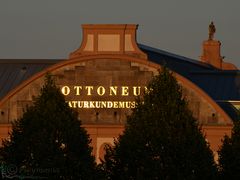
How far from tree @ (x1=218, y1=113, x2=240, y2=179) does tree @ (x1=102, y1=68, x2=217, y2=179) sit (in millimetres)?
3197

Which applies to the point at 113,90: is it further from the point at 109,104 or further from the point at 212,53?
the point at 212,53

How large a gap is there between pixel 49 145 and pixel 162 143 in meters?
6.31

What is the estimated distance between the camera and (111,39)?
146 meters

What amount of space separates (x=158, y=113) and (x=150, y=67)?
29206mm

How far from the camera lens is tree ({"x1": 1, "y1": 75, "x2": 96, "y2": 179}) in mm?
115250

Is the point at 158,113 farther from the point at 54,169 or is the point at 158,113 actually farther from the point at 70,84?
the point at 70,84

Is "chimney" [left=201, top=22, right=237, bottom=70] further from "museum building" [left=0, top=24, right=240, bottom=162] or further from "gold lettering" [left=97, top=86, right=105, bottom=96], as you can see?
"gold lettering" [left=97, top=86, right=105, bottom=96]

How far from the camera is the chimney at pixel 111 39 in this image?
145m

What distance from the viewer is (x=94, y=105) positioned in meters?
146

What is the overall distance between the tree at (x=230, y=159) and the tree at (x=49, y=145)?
26.6ft

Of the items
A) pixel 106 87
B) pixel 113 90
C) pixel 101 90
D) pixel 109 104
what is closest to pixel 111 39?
pixel 106 87

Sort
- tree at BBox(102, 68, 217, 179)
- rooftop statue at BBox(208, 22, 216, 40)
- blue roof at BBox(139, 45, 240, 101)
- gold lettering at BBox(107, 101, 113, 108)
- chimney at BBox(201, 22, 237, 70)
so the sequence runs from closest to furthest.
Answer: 1. tree at BBox(102, 68, 217, 179)
2. gold lettering at BBox(107, 101, 113, 108)
3. blue roof at BBox(139, 45, 240, 101)
4. rooftop statue at BBox(208, 22, 216, 40)
5. chimney at BBox(201, 22, 237, 70)

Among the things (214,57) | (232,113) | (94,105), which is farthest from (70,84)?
(214,57)

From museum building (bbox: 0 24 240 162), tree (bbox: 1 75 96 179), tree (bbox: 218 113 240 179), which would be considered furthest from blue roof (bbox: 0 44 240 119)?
tree (bbox: 1 75 96 179)
